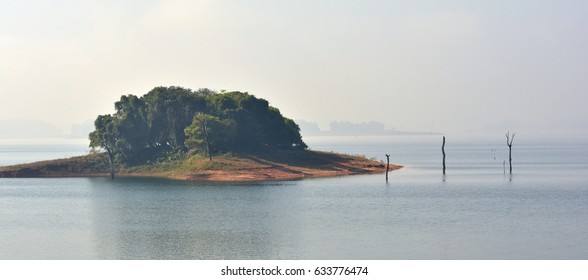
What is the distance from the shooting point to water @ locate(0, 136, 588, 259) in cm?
5950

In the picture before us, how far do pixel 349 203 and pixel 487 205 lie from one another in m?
16.1

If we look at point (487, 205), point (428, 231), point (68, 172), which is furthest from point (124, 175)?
point (428, 231)

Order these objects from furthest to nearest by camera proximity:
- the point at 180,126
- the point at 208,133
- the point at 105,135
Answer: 1. the point at 180,126
2. the point at 105,135
3. the point at 208,133

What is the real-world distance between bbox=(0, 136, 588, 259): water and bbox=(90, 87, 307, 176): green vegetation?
24539 mm

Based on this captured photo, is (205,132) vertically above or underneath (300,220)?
above

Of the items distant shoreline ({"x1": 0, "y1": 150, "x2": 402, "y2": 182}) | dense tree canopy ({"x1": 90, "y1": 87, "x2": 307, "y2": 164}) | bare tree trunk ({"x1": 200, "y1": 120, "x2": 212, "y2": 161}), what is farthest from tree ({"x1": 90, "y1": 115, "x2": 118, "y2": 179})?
bare tree trunk ({"x1": 200, "y1": 120, "x2": 212, "y2": 161})

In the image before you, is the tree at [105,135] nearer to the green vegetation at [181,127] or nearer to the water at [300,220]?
the green vegetation at [181,127]

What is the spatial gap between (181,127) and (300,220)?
274 ft

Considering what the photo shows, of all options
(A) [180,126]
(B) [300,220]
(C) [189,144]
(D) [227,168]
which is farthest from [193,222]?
(A) [180,126]

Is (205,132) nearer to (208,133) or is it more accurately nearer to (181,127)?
(208,133)

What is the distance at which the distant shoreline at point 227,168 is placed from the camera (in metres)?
136

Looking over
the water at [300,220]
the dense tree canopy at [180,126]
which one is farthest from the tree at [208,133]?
the water at [300,220]

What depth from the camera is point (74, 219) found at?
266 ft

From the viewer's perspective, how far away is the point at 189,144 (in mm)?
147750
